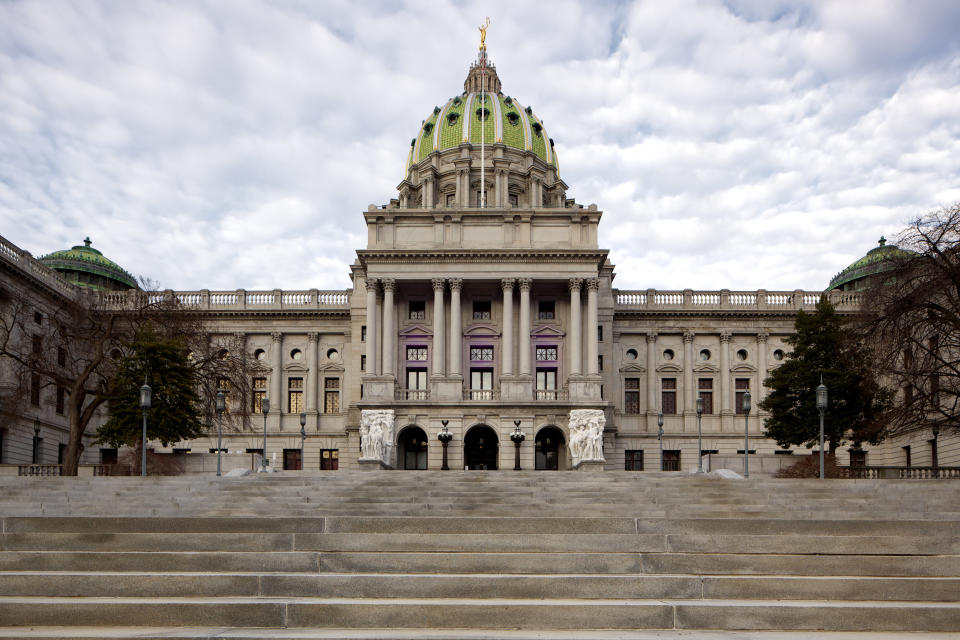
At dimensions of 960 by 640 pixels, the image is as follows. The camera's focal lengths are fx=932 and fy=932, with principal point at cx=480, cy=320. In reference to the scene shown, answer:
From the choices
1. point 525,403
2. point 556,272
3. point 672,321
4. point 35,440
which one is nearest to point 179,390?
point 35,440

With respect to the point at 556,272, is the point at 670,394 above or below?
below

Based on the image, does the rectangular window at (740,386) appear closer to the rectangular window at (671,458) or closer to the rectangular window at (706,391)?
the rectangular window at (706,391)

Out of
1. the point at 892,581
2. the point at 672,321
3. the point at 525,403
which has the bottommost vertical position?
the point at 892,581

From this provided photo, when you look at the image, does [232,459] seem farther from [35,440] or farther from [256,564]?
[256,564]

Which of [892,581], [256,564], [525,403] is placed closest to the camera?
[892,581]

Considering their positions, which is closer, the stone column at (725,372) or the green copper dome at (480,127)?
the stone column at (725,372)

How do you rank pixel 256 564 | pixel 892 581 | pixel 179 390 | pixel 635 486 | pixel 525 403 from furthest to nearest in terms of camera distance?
pixel 525 403 → pixel 179 390 → pixel 635 486 → pixel 256 564 → pixel 892 581

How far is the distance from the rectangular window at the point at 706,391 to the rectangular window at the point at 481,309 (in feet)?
56.2

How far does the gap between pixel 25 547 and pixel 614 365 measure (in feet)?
181

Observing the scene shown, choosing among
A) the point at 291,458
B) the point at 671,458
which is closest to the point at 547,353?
the point at 671,458

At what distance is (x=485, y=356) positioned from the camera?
205ft

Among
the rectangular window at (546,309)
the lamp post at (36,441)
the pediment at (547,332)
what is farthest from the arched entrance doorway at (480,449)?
the lamp post at (36,441)

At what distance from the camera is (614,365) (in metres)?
67.8

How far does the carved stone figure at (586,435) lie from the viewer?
54.2 m
